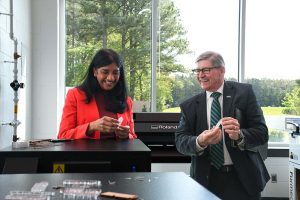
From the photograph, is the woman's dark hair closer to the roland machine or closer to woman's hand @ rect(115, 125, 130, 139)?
woman's hand @ rect(115, 125, 130, 139)

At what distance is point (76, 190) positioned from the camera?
0.79 metres

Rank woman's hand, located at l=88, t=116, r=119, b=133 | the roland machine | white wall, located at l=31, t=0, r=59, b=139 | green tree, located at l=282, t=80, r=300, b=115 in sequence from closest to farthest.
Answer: woman's hand, located at l=88, t=116, r=119, b=133
the roland machine
white wall, located at l=31, t=0, r=59, b=139
green tree, located at l=282, t=80, r=300, b=115

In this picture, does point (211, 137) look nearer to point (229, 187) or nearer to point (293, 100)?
point (229, 187)

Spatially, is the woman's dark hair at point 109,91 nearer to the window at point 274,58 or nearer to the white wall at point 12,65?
the white wall at point 12,65

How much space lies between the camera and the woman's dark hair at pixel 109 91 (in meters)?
1.79

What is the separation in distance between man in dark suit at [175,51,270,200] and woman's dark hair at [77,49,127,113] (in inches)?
14.6

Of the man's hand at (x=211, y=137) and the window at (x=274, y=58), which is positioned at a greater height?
the window at (x=274, y=58)

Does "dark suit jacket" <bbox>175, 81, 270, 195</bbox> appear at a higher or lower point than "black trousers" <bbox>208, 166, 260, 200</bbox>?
higher

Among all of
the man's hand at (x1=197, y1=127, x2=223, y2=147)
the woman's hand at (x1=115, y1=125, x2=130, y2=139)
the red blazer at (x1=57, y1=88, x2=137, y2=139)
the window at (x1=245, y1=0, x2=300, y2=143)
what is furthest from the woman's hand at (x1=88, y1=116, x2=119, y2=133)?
the window at (x1=245, y1=0, x2=300, y2=143)

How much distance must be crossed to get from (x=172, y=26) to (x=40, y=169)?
11.3 ft

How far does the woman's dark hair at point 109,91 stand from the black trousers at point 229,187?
548mm

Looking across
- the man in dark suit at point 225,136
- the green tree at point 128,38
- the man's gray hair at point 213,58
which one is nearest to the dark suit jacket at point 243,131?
the man in dark suit at point 225,136

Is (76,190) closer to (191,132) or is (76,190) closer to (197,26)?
(191,132)

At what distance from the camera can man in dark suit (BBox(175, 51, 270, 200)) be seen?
184 centimetres
